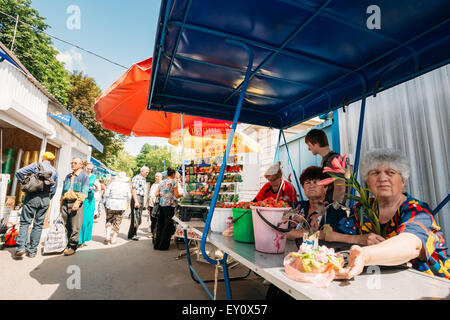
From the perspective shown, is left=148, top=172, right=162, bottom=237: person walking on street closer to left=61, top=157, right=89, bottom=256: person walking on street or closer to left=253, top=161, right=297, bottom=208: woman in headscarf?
left=61, top=157, right=89, bottom=256: person walking on street

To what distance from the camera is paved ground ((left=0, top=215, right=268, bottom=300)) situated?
111 inches

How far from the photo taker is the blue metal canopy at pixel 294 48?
1.51 metres

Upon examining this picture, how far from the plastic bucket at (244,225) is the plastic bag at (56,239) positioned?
4.37 meters

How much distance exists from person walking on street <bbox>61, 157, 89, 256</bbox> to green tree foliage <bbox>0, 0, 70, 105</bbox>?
1328cm

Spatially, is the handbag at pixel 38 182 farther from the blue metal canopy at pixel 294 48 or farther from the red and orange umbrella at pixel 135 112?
the blue metal canopy at pixel 294 48

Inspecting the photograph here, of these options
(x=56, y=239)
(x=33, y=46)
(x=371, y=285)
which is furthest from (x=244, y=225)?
(x=33, y=46)

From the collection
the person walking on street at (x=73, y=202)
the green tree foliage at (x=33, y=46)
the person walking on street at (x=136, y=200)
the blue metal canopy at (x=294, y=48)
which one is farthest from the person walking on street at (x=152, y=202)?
the green tree foliage at (x=33, y=46)

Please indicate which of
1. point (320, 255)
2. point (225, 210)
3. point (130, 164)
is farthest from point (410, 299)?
point (130, 164)

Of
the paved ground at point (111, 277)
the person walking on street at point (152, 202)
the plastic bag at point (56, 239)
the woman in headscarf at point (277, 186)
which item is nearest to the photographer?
the paved ground at point (111, 277)

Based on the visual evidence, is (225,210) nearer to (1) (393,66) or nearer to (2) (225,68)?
(2) (225,68)

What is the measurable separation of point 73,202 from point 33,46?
1485cm

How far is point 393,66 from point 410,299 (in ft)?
6.51

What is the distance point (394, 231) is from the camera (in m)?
1.29

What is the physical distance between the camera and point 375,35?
1.71 metres
